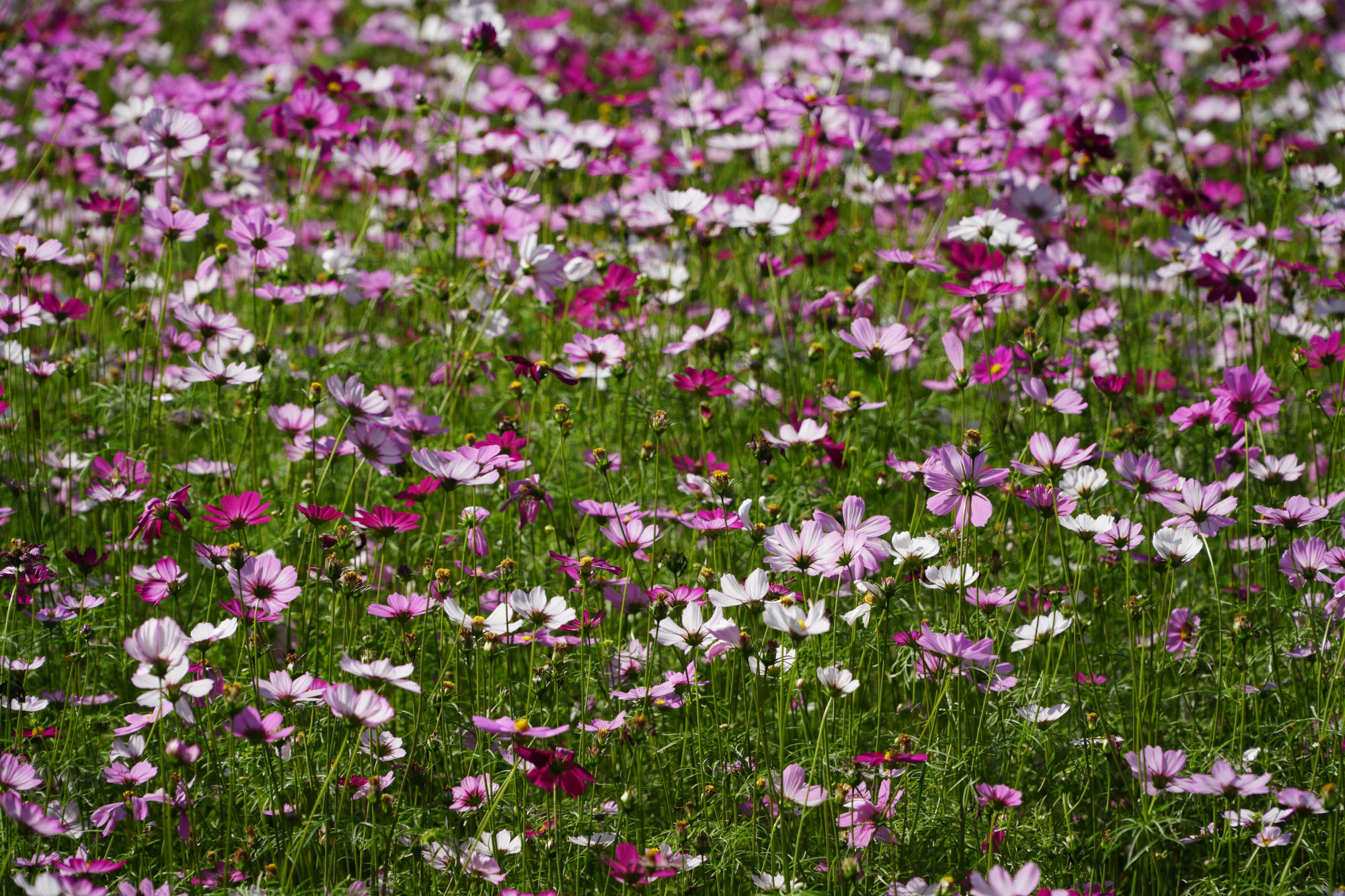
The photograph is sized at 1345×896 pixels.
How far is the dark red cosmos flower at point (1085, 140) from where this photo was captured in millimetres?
2266

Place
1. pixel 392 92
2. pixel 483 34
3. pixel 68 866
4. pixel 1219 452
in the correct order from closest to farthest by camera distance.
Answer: pixel 68 866, pixel 1219 452, pixel 483 34, pixel 392 92

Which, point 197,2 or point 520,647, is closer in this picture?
point 520,647

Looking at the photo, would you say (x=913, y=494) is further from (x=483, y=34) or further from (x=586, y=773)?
(x=483, y=34)

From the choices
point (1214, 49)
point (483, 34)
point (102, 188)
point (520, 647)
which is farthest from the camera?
point (1214, 49)

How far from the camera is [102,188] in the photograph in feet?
9.14

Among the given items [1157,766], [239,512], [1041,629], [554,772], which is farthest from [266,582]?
[1157,766]

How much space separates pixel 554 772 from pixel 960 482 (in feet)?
2.02

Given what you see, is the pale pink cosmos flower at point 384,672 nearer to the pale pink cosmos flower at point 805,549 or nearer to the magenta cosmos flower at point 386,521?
the magenta cosmos flower at point 386,521

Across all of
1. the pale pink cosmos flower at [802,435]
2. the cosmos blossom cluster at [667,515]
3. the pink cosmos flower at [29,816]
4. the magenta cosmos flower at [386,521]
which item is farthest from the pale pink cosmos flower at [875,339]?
the pink cosmos flower at [29,816]

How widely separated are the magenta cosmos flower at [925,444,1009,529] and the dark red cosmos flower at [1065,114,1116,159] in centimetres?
102

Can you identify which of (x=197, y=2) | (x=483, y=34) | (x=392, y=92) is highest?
(x=483, y=34)

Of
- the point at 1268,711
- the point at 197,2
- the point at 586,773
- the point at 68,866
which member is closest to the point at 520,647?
the point at 586,773

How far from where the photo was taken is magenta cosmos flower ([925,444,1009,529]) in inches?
57.3

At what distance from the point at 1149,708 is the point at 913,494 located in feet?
1.85
